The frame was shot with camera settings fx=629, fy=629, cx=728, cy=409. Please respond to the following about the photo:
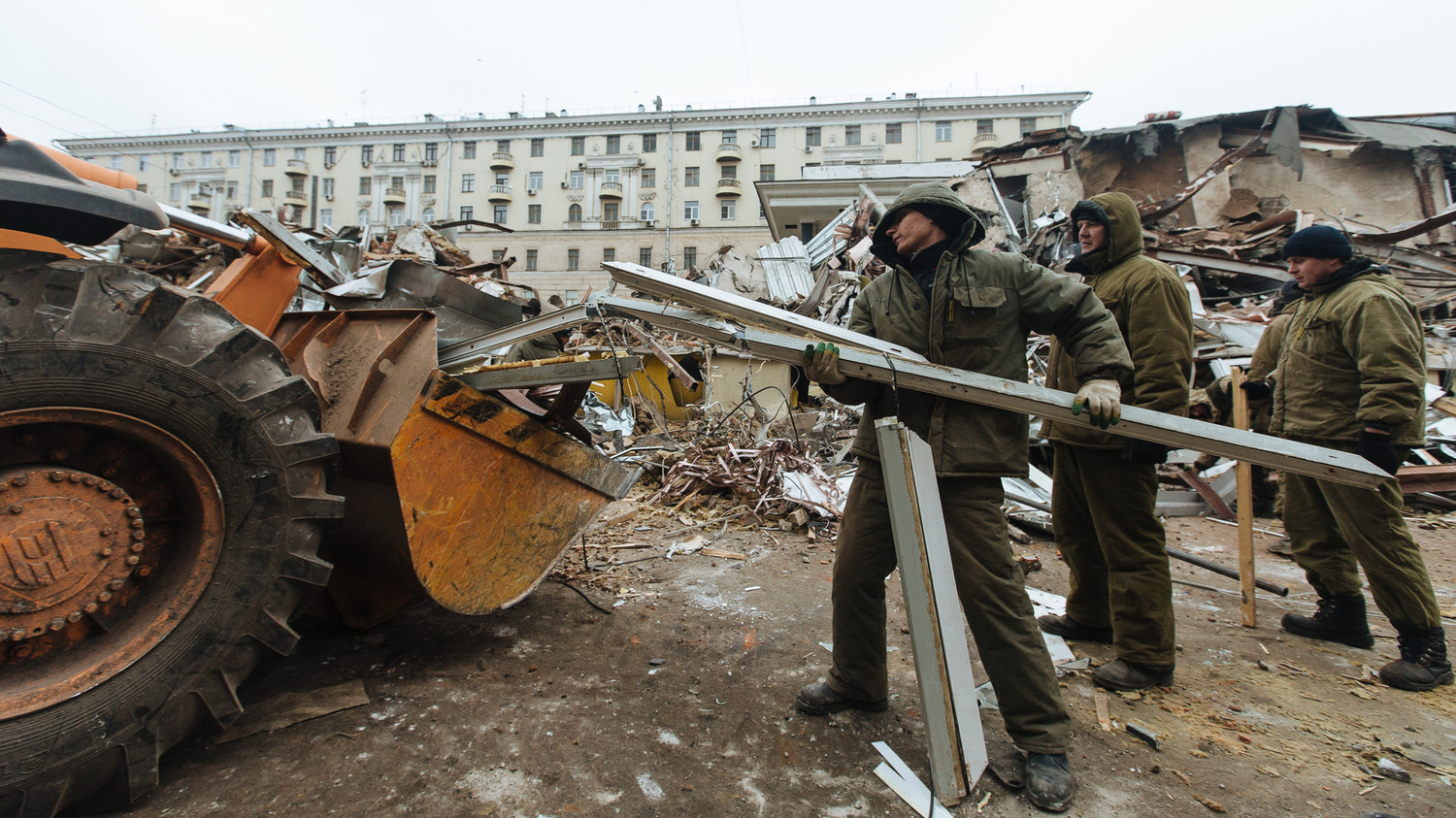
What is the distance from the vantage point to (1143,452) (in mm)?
2574

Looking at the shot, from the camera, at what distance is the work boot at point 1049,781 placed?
1.88m

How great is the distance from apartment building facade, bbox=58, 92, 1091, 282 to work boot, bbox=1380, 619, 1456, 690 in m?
46.0

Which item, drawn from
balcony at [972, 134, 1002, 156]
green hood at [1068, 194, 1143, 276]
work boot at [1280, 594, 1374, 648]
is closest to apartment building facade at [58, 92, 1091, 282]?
balcony at [972, 134, 1002, 156]

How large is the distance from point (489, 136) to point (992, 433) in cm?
5841

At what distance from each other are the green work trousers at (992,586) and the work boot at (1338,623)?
2.16m

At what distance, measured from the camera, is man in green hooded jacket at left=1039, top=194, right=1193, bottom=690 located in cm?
264

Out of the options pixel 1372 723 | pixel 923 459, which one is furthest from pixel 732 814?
pixel 1372 723

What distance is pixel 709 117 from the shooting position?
50562 millimetres

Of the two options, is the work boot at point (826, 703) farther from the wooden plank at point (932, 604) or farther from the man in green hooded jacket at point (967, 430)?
the wooden plank at point (932, 604)

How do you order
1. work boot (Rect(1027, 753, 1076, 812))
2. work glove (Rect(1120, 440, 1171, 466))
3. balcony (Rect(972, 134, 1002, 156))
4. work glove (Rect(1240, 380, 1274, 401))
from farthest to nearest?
balcony (Rect(972, 134, 1002, 156)) < work glove (Rect(1240, 380, 1274, 401)) < work glove (Rect(1120, 440, 1171, 466)) < work boot (Rect(1027, 753, 1076, 812))

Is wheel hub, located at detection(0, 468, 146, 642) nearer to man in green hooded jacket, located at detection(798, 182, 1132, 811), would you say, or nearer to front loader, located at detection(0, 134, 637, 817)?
front loader, located at detection(0, 134, 637, 817)

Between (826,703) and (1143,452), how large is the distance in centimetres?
164

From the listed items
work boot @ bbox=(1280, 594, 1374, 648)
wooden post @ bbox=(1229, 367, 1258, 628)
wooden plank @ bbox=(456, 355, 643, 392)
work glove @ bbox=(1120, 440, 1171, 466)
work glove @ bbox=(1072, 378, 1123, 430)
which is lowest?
work boot @ bbox=(1280, 594, 1374, 648)

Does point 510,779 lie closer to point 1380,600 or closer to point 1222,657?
point 1222,657
